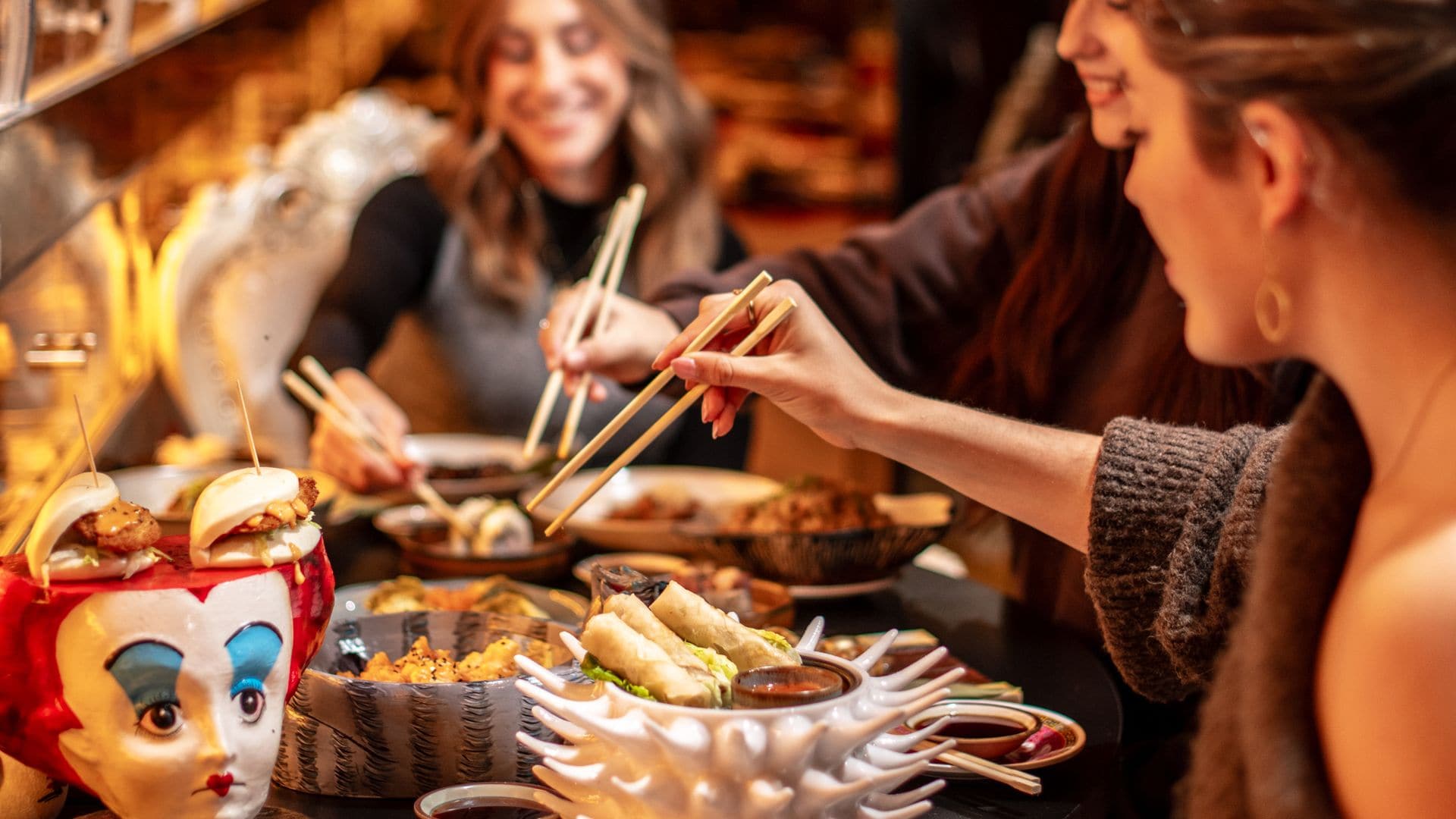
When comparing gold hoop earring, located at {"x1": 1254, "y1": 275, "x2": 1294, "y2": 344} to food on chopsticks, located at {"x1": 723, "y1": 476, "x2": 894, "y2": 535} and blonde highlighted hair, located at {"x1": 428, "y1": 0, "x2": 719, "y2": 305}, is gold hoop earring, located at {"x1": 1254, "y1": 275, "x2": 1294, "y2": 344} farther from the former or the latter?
blonde highlighted hair, located at {"x1": 428, "y1": 0, "x2": 719, "y2": 305}

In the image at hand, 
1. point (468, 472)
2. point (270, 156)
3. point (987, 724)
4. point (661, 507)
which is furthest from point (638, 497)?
point (270, 156)

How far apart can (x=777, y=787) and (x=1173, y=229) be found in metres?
0.43

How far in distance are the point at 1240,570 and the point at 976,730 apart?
271 mm

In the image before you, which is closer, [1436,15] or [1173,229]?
[1436,15]

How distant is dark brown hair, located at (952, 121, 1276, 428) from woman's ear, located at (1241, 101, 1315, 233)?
0.91 m

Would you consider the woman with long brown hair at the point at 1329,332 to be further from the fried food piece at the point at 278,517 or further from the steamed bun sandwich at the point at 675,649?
the fried food piece at the point at 278,517

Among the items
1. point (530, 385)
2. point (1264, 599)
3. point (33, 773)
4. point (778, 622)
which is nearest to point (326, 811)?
point (33, 773)

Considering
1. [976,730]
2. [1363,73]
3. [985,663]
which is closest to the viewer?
[1363,73]

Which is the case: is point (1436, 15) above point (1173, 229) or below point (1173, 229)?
above

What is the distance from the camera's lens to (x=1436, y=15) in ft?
2.11

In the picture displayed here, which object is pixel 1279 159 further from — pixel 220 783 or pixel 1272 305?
pixel 220 783

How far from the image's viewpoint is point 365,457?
1.93 metres

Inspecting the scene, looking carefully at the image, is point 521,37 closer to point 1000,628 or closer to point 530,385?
point 530,385

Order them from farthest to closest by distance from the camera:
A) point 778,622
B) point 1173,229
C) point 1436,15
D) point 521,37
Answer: point 521,37
point 778,622
point 1173,229
point 1436,15
